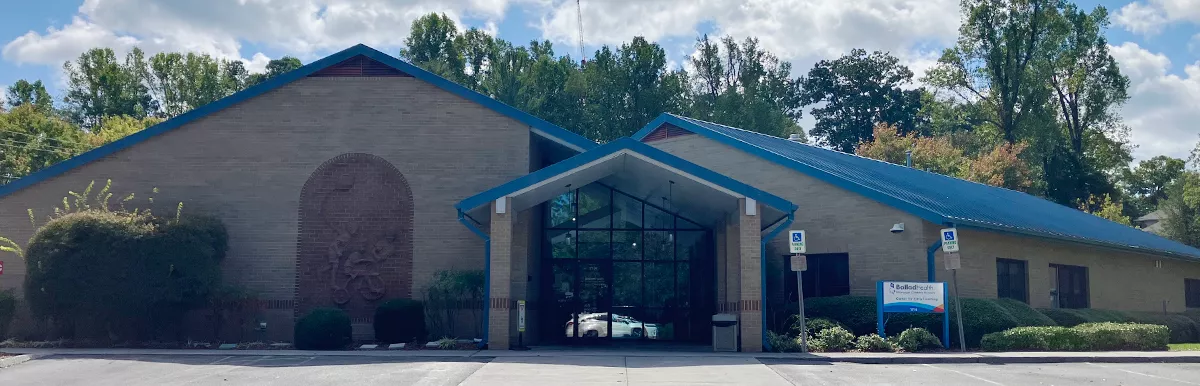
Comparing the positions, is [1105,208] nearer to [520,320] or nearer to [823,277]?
[823,277]

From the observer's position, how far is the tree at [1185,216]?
54312 millimetres

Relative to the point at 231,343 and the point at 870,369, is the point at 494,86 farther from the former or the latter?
the point at 870,369

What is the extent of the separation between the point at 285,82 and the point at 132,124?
29.5 meters

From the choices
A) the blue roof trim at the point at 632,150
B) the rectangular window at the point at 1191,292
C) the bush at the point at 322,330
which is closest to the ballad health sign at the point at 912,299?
the blue roof trim at the point at 632,150

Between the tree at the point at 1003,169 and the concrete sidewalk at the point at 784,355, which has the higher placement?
the tree at the point at 1003,169

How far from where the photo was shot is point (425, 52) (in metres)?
62.1

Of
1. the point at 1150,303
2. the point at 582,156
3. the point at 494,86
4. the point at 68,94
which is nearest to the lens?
the point at 582,156

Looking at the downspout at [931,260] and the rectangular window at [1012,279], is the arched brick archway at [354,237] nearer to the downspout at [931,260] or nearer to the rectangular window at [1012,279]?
the downspout at [931,260]

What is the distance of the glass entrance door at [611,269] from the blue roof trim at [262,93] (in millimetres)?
2084

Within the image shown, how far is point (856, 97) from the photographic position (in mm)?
72312

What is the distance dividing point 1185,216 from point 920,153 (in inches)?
554

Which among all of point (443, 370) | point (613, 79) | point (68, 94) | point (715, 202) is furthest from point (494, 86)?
point (443, 370)

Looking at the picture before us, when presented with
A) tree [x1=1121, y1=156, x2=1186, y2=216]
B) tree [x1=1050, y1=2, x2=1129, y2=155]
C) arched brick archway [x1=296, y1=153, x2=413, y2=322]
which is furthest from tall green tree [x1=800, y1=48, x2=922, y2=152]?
arched brick archway [x1=296, y1=153, x2=413, y2=322]

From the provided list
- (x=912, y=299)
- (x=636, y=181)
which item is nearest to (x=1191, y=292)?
(x=912, y=299)
